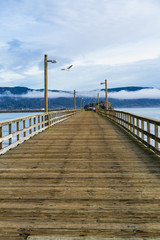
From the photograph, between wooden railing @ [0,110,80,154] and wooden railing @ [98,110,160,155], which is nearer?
wooden railing @ [98,110,160,155]

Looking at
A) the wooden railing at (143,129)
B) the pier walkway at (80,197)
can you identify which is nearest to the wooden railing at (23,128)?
the pier walkway at (80,197)

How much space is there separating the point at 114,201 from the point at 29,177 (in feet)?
7.82

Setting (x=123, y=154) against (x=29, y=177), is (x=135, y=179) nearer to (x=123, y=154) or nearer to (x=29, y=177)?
(x=29, y=177)

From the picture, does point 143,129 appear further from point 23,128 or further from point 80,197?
point 80,197

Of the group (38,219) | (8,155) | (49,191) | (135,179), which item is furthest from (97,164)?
(38,219)

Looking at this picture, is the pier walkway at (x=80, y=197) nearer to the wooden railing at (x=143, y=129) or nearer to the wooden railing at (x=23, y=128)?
the wooden railing at (x=143, y=129)

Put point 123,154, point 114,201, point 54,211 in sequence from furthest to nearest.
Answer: point 123,154 < point 114,201 < point 54,211

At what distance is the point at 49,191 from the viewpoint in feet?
17.8

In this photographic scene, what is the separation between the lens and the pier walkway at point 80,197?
3.74 meters

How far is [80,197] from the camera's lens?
507 cm

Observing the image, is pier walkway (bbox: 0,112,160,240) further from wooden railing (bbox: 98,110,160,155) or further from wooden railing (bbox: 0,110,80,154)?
wooden railing (bbox: 0,110,80,154)

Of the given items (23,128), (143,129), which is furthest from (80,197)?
(23,128)

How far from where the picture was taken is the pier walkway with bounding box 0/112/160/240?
12.3 feet

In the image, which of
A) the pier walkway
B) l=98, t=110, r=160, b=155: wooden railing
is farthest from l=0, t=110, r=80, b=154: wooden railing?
l=98, t=110, r=160, b=155: wooden railing
